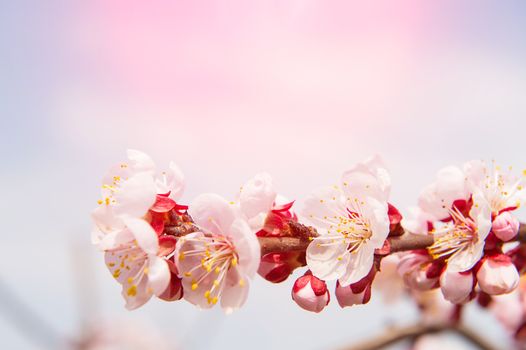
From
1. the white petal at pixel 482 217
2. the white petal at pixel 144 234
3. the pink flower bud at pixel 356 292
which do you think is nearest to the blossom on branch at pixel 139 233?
the white petal at pixel 144 234

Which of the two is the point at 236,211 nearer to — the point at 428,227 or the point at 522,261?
the point at 428,227

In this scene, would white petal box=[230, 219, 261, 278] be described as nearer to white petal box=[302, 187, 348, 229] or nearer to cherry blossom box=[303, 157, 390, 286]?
cherry blossom box=[303, 157, 390, 286]

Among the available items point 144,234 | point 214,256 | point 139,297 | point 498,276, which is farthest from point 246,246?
point 498,276

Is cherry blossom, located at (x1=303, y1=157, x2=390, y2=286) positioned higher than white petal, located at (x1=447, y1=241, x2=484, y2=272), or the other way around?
cherry blossom, located at (x1=303, y1=157, x2=390, y2=286)

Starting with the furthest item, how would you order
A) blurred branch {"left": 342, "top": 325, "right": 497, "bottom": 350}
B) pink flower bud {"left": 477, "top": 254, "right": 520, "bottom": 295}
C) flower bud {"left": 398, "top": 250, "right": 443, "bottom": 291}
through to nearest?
blurred branch {"left": 342, "top": 325, "right": 497, "bottom": 350}
flower bud {"left": 398, "top": 250, "right": 443, "bottom": 291}
pink flower bud {"left": 477, "top": 254, "right": 520, "bottom": 295}

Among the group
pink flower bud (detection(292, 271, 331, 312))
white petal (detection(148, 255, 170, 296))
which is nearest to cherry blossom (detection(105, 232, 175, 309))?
white petal (detection(148, 255, 170, 296))
